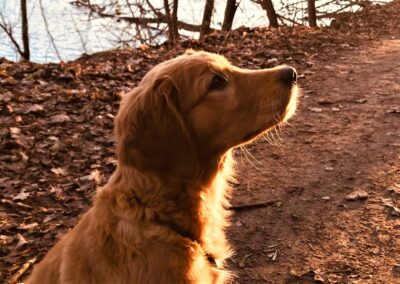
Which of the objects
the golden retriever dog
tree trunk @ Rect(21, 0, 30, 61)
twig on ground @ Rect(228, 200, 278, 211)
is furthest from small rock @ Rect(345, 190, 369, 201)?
tree trunk @ Rect(21, 0, 30, 61)

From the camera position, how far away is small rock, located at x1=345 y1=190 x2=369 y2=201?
4871mm

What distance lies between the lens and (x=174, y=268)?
287 cm

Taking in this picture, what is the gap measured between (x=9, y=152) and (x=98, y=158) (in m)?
0.96

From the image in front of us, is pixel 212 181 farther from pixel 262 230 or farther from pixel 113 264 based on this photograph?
pixel 262 230

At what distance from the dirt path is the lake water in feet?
23.2

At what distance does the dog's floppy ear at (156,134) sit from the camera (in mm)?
2889

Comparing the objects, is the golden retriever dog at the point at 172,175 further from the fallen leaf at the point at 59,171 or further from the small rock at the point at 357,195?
the fallen leaf at the point at 59,171

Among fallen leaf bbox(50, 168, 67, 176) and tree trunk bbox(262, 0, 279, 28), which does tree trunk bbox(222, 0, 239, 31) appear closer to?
tree trunk bbox(262, 0, 279, 28)

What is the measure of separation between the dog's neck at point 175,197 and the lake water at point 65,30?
30.1 ft

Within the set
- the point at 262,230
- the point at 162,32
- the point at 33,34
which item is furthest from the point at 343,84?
the point at 33,34

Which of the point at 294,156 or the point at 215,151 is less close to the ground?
the point at 215,151

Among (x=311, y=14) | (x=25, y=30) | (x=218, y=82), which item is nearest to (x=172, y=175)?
(x=218, y=82)

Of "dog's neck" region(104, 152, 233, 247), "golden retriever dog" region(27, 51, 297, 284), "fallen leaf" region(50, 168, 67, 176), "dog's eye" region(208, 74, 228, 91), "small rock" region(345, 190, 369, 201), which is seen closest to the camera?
"golden retriever dog" region(27, 51, 297, 284)

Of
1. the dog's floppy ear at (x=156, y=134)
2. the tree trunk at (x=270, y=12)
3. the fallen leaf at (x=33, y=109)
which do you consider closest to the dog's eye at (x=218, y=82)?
the dog's floppy ear at (x=156, y=134)
